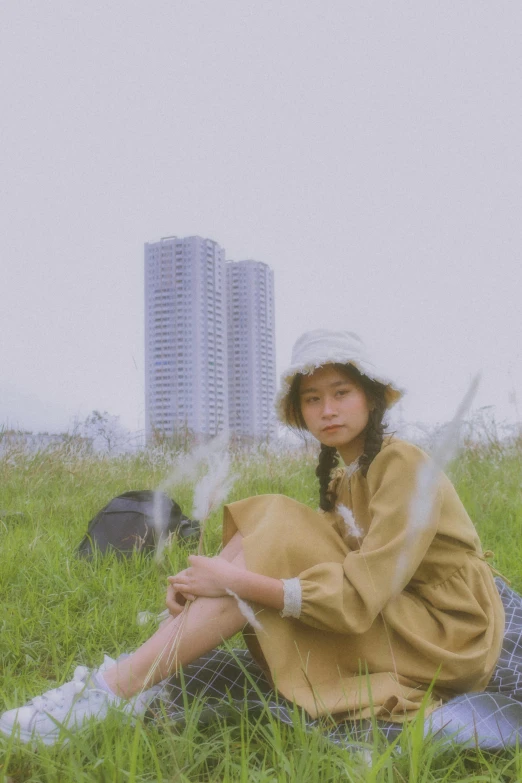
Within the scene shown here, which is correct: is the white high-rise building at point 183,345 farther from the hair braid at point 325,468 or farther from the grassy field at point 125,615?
the hair braid at point 325,468

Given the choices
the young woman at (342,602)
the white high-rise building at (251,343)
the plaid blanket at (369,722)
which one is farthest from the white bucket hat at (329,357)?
the white high-rise building at (251,343)

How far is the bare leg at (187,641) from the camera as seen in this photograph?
184cm

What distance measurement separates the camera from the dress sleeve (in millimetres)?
1793

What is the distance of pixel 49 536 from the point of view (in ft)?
11.4

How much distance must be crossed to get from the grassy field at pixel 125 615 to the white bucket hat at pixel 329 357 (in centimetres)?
74

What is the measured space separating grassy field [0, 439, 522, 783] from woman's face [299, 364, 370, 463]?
694 millimetres

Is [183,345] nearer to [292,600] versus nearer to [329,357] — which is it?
[329,357]

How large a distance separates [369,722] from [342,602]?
11.4 inches

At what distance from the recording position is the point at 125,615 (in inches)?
103

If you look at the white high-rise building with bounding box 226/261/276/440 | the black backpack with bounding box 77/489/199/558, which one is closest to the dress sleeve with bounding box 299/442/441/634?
the black backpack with bounding box 77/489/199/558

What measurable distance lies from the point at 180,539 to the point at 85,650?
1.10 m

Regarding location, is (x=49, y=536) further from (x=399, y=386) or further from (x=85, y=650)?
(x=399, y=386)

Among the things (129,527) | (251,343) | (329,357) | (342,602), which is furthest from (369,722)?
(251,343)

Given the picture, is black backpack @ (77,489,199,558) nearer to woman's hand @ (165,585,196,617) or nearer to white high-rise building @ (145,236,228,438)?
white high-rise building @ (145,236,228,438)
